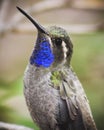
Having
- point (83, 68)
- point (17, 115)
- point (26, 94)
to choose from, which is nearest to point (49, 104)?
point (26, 94)

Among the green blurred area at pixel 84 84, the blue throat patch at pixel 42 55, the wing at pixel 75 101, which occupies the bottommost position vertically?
the green blurred area at pixel 84 84

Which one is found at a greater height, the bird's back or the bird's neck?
the bird's neck

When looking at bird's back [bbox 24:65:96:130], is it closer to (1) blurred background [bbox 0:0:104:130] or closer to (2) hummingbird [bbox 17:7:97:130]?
(2) hummingbird [bbox 17:7:97:130]

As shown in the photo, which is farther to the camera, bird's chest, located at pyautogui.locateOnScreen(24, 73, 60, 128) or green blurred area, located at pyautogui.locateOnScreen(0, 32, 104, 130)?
green blurred area, located at pyautogui.locateOnScreen(0, 32, 104, 130)

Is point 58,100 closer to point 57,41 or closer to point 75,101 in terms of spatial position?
point 75,101

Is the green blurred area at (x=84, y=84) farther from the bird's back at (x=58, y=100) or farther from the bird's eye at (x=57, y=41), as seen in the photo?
the bird's eye at (x=57, y=41)

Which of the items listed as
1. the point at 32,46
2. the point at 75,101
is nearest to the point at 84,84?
the point at 32,46

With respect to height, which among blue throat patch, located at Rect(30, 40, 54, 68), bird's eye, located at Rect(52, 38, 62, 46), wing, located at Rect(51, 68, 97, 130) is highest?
bird's eye, located at Rect(52, 38, 62, 46)

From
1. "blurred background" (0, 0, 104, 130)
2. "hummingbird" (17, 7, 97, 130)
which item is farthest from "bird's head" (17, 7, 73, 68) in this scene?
"blurred background" (0, 0, 104, 130)

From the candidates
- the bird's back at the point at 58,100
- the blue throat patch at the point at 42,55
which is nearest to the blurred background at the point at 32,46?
the bird's back at the point at 58,100
